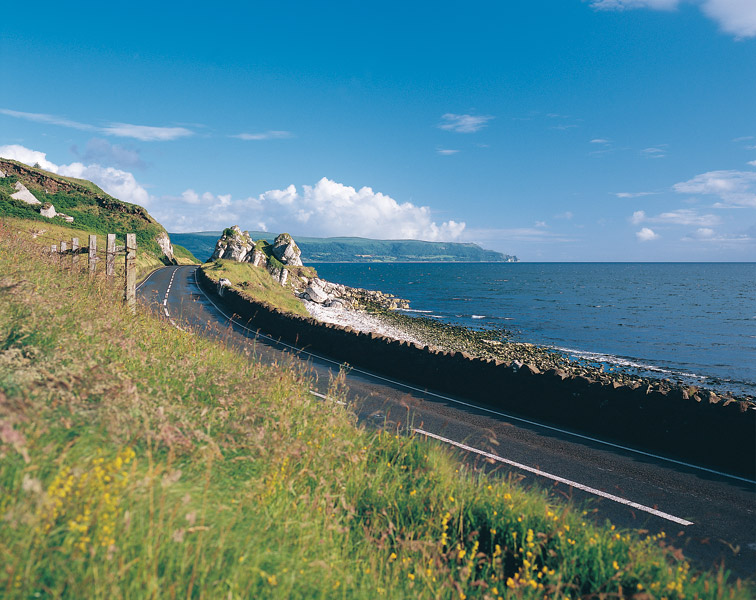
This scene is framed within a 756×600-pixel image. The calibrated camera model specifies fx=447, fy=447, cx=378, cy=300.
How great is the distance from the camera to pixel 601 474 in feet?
26.8

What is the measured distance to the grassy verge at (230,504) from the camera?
2775 mm

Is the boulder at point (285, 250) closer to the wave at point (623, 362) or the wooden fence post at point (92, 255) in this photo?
the wave at point (623, 362)

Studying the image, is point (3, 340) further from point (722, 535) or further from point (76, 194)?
point (76, 194)

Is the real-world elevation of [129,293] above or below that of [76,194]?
Result: below

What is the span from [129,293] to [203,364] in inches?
329

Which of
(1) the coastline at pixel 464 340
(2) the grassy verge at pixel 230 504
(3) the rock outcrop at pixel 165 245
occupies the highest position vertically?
(3) the rock outcrop at pixel 165 245

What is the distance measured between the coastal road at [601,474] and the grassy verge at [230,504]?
0.94m

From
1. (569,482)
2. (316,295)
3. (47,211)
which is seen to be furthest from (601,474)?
(47,211)

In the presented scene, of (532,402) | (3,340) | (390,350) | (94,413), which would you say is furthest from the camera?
(390,350)

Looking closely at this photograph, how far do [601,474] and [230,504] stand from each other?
7006mm

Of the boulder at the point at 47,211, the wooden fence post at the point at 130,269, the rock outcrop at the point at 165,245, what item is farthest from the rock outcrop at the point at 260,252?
the wooden fence post at the point at 130,269

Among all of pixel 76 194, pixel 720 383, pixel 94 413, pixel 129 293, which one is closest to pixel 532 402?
pixel 94 413

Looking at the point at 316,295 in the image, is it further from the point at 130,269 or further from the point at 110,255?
the point at 130,269

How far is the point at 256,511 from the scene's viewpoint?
3.97 m
